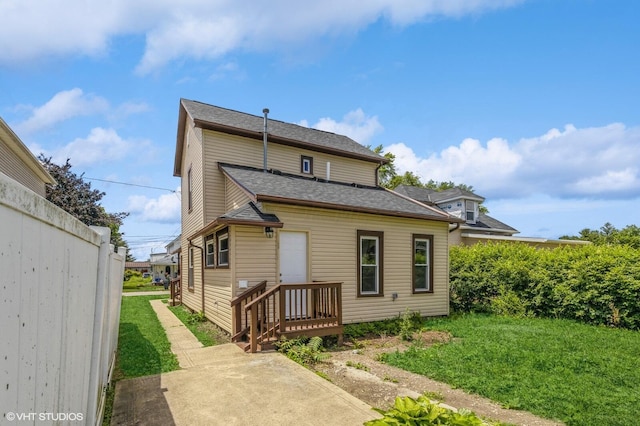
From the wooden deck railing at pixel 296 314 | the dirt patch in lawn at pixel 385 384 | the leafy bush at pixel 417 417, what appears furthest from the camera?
the wooden deck railing at pixel 296 314

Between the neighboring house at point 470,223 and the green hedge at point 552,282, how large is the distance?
770cm

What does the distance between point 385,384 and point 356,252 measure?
170 inches

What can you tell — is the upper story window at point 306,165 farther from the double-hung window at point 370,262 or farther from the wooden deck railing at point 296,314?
the wooden deck railing at point 296,314

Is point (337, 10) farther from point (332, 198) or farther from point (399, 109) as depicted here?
point (399, 109)

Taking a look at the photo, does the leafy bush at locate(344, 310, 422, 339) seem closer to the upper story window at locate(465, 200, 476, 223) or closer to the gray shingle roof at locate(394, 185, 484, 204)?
the upper story window at locate(465, 200, 476, 223)

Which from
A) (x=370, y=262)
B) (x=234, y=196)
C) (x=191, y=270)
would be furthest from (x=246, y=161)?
(x=370, y=262)

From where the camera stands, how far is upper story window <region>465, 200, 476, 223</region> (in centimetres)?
2234

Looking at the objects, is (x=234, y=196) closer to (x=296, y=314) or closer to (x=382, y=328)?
(x=296, y=314)

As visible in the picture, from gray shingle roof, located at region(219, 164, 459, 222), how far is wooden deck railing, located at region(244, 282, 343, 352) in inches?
79.8

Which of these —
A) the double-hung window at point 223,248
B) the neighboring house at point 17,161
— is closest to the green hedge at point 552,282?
the double-hung window at point 223,248

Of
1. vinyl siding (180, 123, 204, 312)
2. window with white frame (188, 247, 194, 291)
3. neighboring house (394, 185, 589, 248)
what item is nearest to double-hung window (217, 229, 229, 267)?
vinyl siding (180, 123, 204, 312)

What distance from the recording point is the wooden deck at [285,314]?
6.71m

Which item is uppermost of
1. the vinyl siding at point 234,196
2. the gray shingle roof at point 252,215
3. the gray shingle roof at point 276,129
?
the gray shingle roof at point 276,129

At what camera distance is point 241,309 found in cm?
750
